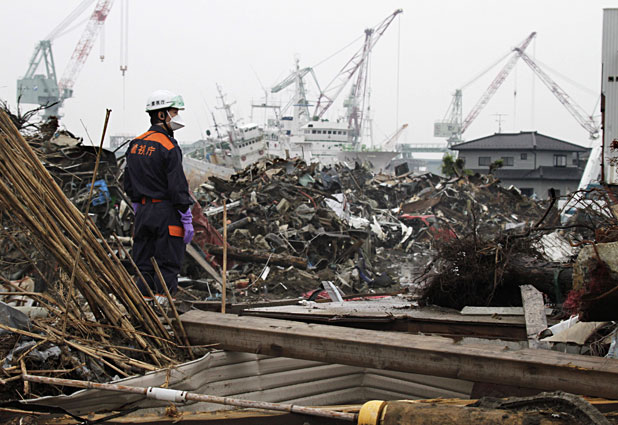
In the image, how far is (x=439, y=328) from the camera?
325 cm

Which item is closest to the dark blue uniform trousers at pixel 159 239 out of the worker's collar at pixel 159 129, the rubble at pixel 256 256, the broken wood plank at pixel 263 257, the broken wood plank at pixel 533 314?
the rubble at pixel 256 256

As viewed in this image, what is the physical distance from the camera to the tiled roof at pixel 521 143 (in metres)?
41.8

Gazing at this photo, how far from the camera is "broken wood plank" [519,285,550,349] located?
8.67 ft

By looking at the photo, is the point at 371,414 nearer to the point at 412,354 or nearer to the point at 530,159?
the point at 412,354

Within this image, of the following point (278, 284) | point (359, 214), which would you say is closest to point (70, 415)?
point (278, 284)

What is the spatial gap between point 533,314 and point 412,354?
1191mm

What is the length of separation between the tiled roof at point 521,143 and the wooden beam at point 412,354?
42.1 metres

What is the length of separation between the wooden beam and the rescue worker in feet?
4.27

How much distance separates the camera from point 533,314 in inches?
122

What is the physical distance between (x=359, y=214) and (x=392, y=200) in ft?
15.0

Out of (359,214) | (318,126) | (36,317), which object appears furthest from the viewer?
(318,126)

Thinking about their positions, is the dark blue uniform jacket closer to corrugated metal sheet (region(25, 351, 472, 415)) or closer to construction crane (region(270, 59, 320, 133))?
corrugated metal sheet (region(25, 351, 472, 415))

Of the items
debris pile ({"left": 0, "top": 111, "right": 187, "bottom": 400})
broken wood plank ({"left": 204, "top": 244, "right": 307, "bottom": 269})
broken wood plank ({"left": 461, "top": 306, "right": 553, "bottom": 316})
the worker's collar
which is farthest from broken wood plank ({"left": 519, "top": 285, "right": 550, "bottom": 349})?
broken wood plank ({"left": 204, "top": 244, "right": 307, "bottom": 269})

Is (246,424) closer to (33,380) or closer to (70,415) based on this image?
(70,415)
